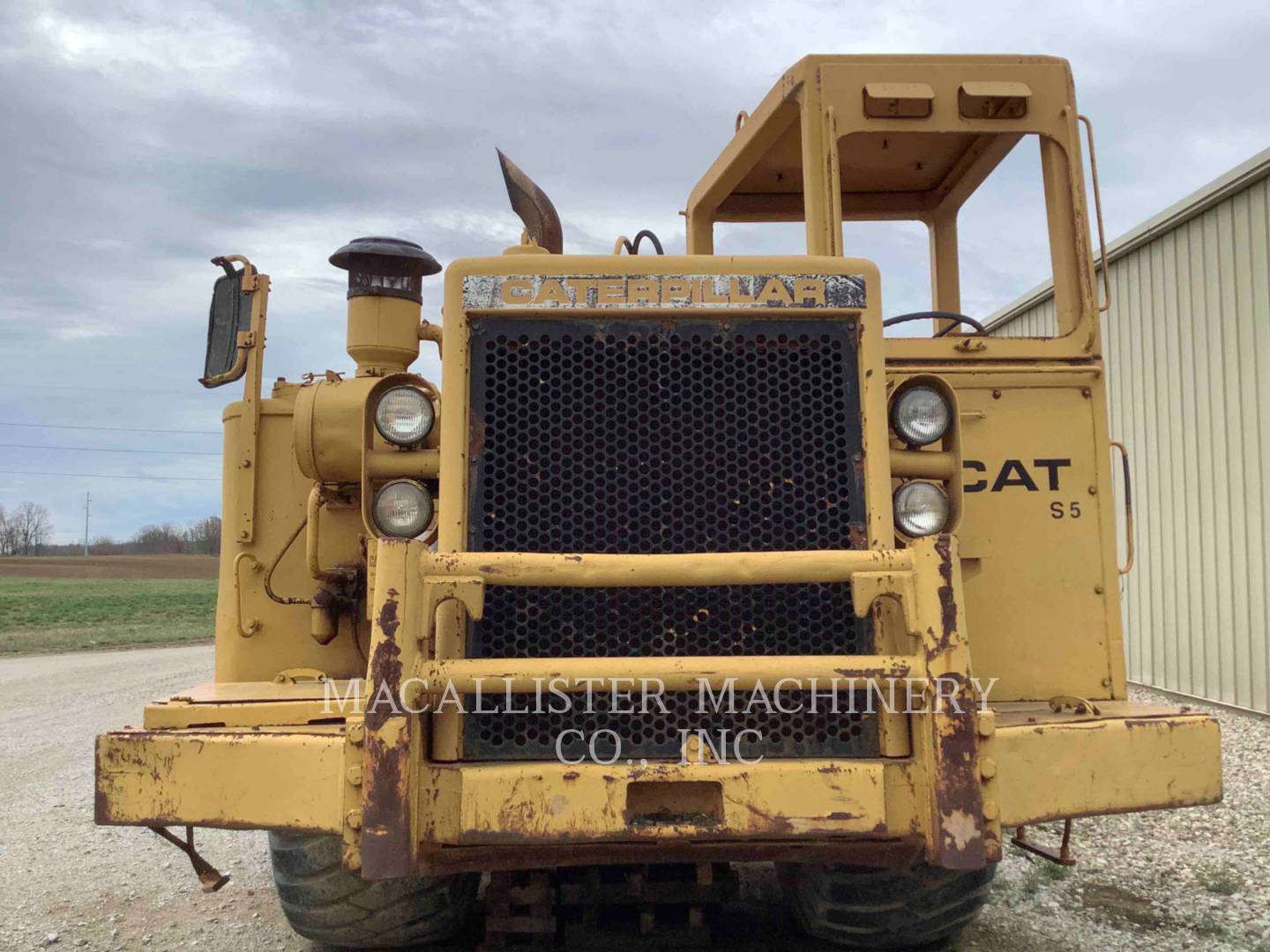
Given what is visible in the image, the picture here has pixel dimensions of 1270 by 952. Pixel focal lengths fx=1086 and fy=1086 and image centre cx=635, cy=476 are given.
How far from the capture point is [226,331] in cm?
410

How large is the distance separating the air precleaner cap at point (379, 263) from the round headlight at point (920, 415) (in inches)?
83.4

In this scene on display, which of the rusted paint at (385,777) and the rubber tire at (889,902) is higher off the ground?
the rusted paint at (385,777)

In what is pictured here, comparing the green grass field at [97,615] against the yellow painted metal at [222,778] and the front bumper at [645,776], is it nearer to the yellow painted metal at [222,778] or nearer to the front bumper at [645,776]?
the yellow painted metal at [222,778]

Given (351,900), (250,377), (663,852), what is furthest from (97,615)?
(663,852)

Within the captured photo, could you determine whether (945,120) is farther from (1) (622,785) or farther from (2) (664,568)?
(1) (622,785)

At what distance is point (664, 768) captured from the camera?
2.61 m

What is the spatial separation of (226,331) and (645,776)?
251cm

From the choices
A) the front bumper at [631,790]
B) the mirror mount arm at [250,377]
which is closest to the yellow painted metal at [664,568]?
the front bumper at [631,790]

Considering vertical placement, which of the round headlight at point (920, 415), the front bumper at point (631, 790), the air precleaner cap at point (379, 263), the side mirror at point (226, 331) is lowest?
the front bumper at point (631, 790)

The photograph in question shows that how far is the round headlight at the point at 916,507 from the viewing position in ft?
10.2

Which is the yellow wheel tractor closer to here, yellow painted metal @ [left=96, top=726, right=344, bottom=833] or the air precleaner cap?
yellow painted metal @ [left=96, top=726, right=344, bottom=833]

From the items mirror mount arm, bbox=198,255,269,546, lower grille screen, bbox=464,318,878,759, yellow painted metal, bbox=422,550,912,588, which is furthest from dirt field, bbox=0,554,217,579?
yellow painted metal, bbox=422,550,912,588

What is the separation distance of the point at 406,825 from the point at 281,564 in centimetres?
190

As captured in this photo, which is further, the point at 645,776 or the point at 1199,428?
the point at 1199,428
